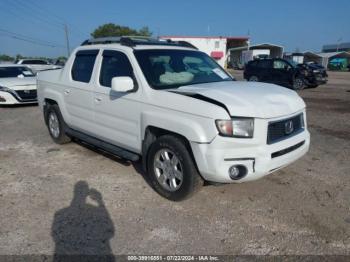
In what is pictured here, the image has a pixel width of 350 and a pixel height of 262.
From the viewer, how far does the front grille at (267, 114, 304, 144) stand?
354cm

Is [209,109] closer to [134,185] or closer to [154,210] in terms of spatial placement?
[154,210]

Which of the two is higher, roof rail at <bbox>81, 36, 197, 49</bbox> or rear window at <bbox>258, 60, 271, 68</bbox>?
roof rail at <bbox>81, 36, 197, 49</bbox>

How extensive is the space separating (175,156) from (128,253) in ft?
4.01

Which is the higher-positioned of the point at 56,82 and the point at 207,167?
the point at 56,82

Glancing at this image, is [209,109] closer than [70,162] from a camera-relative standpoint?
Yes

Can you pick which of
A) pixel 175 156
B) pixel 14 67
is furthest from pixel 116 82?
pixel 14 67

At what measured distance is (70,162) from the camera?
543 centimetres

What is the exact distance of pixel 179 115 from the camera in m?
3.64

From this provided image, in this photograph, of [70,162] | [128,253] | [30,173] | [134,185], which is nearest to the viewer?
[128,253]

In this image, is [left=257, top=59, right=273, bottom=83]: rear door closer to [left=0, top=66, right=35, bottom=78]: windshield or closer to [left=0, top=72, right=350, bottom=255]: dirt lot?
[left=0, top=66, right=35, bottom=78]: windshield

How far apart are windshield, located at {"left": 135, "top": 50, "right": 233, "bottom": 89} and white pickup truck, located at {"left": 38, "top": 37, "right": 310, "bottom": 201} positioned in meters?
0.01

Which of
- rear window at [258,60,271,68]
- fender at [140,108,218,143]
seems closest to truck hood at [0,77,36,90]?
fender at [140,108,218,143]

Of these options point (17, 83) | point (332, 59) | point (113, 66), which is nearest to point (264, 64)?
point (17, 83)

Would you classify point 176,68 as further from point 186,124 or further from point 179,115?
point 186,124
